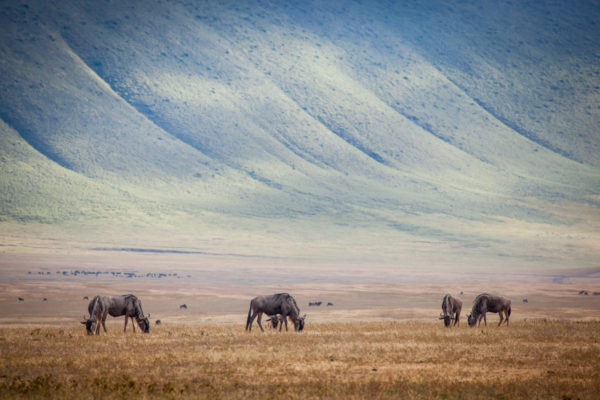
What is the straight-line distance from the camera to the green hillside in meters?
123

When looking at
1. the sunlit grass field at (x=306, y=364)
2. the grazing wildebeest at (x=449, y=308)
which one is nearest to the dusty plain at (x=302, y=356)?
the sunlit grass field at (x=306, y=364)

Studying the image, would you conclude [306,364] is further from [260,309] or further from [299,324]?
[260,309]

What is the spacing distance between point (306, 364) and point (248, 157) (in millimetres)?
141050

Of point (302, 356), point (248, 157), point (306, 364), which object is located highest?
point (248, 157)

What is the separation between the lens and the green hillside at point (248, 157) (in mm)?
123312

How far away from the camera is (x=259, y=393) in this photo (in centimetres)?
1586

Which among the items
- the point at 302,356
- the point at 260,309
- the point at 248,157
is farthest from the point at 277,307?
the point at 248,157

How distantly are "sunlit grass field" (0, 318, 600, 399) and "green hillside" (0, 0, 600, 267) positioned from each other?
76096mm

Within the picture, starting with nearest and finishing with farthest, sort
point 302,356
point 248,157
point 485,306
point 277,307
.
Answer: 1. point 302,356
2. point 277,307
3. point 485,306
4. point 248,157

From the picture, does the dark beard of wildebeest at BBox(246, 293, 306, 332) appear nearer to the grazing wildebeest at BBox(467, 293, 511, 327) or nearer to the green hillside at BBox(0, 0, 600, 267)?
the grazing wildebeest at BBox(467, 293, 511, 327)

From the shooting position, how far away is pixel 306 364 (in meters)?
19.6

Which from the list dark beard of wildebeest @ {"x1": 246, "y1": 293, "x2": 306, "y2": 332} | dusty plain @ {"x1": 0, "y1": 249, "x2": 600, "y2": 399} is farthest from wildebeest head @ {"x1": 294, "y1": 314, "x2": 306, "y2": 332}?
dusty plain @ {"x1": 0, "y1": 249, "x2": 600, "y2": 399}

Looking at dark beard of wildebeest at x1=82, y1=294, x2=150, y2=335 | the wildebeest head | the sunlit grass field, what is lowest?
the sunlit grass field

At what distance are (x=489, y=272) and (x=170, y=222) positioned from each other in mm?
56169
